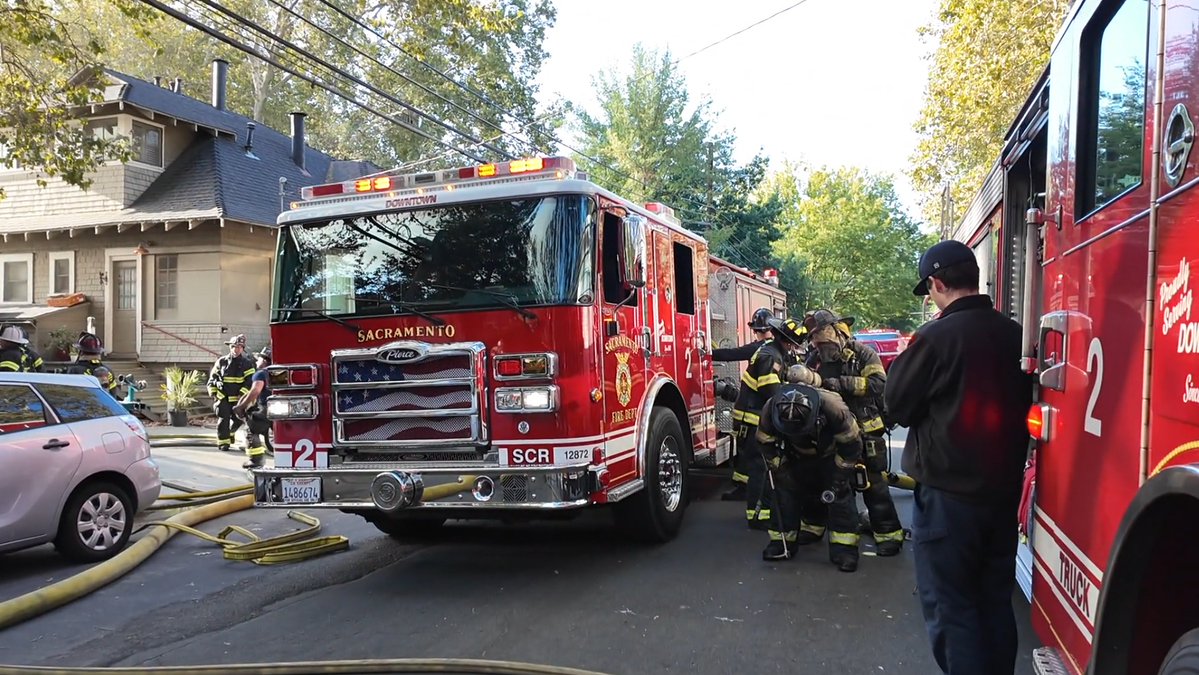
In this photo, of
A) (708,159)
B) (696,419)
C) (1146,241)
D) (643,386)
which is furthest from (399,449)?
(708,159)

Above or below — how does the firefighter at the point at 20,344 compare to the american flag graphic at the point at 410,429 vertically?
above

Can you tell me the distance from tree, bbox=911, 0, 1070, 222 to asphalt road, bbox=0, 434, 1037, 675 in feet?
29.5

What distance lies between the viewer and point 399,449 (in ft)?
18.7

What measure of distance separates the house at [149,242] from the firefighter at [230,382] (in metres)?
6.33

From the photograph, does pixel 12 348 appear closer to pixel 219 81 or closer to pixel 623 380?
pixel 623 380

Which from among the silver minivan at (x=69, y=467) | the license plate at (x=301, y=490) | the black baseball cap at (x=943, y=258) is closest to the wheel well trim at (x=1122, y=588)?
the black baseball cap at (x=943, y=258)

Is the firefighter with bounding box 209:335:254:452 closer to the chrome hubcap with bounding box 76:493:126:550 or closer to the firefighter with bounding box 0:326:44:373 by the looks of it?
the firefighter with bounding box 0:326:44:373

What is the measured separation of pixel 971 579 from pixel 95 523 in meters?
6.10

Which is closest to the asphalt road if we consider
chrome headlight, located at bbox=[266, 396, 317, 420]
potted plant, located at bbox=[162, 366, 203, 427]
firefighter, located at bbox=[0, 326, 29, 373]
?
chrome headlight, located at bbox=[266, 396, 317, 420]

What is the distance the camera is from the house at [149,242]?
18.6 meters

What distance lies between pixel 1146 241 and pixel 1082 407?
2.03 ft

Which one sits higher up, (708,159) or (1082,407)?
(708,159)

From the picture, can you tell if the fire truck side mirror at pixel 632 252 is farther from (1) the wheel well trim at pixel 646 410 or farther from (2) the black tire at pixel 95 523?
(2) the black tire at pixel 95 523

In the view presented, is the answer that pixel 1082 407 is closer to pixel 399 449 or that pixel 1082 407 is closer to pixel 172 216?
pixel 399 449
